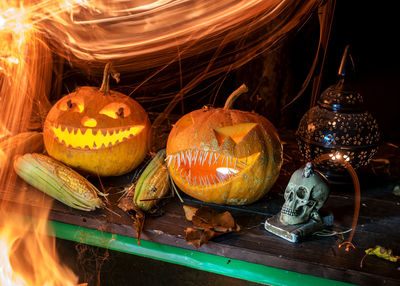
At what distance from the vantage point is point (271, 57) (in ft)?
10.6

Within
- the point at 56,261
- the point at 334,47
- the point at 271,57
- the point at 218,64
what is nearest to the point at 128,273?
the point at 56,261

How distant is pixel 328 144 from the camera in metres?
2.14

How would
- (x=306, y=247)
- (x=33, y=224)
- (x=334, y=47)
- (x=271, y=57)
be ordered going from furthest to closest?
1. (x=334, y=47)
2. (x=271, y=57)
3. (x=33, y=224)
4. (x=306, y=247)

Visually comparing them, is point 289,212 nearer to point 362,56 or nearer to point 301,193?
point 301,193

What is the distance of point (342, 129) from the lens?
2.11m

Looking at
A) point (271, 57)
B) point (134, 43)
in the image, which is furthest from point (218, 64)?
point (134, 43)

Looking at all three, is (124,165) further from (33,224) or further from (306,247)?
(306,247)

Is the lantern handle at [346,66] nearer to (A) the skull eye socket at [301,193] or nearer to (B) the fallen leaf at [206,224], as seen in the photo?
(A) the skull eye socket at [301,193]

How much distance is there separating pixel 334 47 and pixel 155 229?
8.87 feet

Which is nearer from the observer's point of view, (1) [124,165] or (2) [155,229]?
(2) [155,229]

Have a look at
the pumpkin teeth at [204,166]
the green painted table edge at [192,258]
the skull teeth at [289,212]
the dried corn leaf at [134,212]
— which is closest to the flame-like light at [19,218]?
the green painted table edge at [192,258]

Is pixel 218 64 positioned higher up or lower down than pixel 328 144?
higher up

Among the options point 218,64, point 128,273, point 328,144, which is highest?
point 218,64

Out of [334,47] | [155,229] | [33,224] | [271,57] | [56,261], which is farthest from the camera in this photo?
[334,47]
